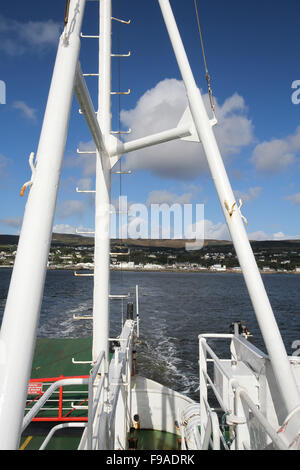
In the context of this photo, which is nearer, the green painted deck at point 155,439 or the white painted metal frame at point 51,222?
the white painted metal frame at point 51,222

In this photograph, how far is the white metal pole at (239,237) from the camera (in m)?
2.66

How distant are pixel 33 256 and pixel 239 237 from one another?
2090 mm

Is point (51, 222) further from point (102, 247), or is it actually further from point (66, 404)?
point (66, 404)

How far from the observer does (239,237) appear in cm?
285

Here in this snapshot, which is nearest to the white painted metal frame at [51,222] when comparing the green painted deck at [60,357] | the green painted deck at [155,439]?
the green painted deck at [155,439]

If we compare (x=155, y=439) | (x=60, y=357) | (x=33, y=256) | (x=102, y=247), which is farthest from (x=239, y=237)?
(x=60, y=357)

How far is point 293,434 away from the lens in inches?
50.2

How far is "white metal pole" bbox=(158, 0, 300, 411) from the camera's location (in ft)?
8.72

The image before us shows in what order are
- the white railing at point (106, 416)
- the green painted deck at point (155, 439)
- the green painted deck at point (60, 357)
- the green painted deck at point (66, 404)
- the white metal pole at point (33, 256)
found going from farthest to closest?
the green painted deck at point (60, 357) → the green painted deck at point (155, 439) → the green painted deck at point (66, 404) → the white railing at point (106, 416) → the white metal pole at point (33, 256)

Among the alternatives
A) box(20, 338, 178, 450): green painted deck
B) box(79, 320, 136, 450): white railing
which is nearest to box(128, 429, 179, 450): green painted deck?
box(20, 338, 178, 450): green painted deck

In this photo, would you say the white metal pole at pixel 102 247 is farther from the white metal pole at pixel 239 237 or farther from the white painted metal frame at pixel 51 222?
the white metal pole at pixel 239 237

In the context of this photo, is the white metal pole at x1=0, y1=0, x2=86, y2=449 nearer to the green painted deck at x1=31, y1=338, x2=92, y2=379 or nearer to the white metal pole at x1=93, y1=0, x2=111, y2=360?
the white metal pole at x1=93, y1=0, x2=111, y2=360

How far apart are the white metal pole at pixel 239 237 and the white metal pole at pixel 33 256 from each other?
166cm
